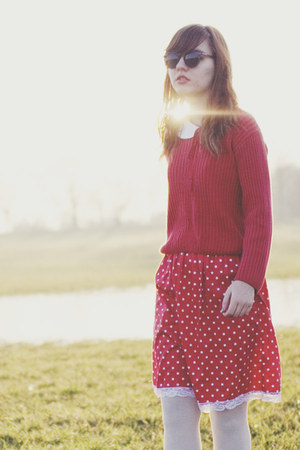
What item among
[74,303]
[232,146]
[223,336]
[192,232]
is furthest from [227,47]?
[74,303]

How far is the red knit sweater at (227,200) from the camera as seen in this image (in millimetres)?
2145

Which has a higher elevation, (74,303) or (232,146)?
(232,146)

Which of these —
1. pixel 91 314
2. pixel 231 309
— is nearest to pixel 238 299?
pixel 231 309

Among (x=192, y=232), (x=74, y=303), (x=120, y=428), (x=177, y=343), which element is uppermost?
(x=192, y=232)

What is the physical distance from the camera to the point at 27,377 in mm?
5859

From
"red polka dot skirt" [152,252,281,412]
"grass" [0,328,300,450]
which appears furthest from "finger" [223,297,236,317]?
"grass" [0,328,300,450]

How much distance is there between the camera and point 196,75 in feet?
7.61

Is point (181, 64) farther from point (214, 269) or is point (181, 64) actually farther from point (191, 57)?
point (214, 269)

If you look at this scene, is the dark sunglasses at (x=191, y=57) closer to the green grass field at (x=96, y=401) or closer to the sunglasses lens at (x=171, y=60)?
the sunglasses lens at (x=171, y=60)

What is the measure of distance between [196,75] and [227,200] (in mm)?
559

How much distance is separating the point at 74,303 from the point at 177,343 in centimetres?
1056

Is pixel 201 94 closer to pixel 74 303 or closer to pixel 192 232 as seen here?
pixel 192 232

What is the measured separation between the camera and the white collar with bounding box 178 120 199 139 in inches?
94.0

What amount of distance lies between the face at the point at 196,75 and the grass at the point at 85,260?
13.4 m
